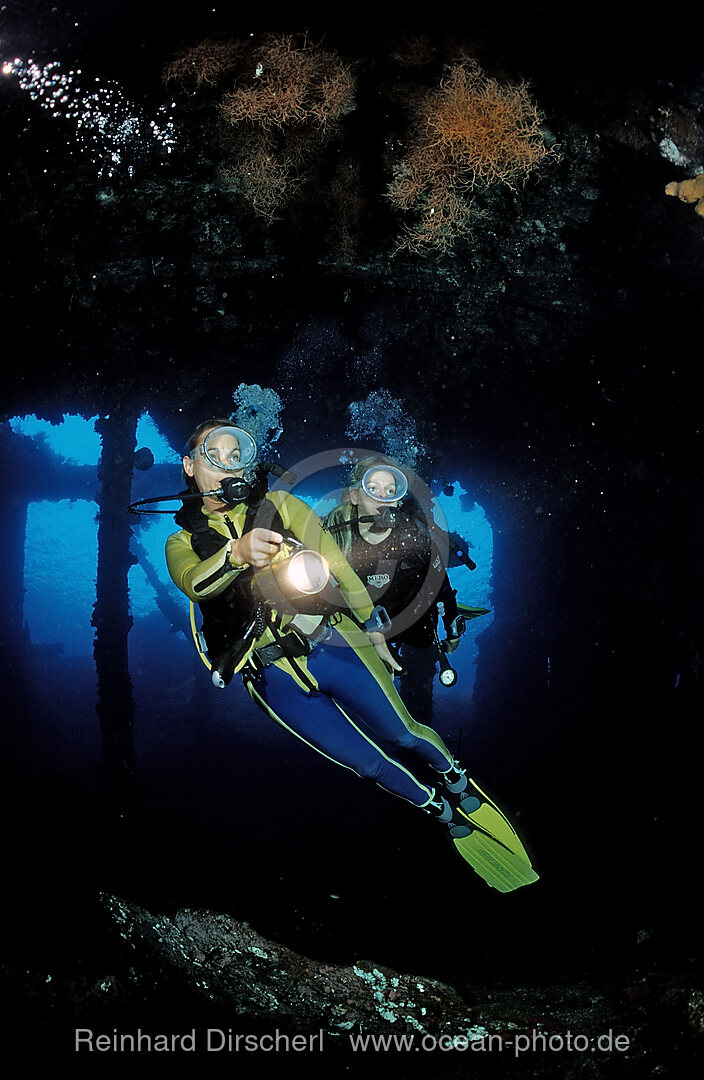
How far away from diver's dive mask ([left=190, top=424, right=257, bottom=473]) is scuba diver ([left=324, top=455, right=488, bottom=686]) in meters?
0.34

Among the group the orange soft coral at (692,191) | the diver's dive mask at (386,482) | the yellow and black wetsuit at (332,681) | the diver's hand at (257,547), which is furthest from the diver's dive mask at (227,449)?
the orange soft coral at (692,191)

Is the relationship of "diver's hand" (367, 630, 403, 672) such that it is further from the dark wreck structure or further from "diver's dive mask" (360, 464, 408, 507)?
"diver's dive mask" (360, 464, 408, 507)

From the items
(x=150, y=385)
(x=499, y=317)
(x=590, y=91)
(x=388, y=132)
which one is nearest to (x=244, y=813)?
(x=150, y=385)

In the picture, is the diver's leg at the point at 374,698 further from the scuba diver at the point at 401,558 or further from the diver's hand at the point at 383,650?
the scuba diver at the point at 401,558

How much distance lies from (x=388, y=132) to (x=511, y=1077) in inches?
139

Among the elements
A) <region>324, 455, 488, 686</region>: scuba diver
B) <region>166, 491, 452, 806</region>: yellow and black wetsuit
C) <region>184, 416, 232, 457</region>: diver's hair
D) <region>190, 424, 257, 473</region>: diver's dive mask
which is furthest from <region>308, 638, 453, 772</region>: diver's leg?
<region>184, 416, 232, 457</region>: diver's hair

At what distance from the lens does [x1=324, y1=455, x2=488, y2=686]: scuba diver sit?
1873 millimetres

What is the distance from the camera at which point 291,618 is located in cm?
202

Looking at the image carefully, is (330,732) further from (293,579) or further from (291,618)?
(293,579)

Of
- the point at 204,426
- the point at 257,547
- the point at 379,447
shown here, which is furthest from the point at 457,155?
the point at 257,547

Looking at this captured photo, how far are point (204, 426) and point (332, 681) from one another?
105cm

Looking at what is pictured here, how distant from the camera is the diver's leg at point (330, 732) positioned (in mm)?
1941

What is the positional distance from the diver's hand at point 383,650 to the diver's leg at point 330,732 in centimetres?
28

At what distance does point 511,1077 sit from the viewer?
2.18 metres
